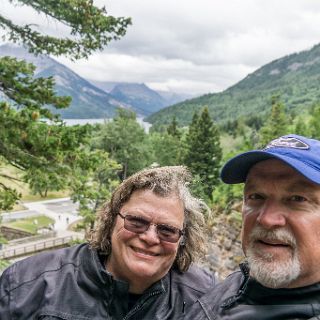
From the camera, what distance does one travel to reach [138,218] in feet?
7.94

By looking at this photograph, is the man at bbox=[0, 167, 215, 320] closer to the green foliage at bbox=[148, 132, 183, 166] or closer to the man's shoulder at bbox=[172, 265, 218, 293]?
the man's shoulder at bbox=[172, 265, 218, 293]

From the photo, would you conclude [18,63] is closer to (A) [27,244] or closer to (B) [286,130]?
(A) [27,244]

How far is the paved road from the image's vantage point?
33.9 m

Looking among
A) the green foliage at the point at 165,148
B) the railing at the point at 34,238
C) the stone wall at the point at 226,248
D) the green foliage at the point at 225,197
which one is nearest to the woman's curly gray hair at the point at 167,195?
the stone wall at the point at 226,248

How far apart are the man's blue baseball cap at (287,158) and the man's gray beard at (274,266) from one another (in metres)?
0.30

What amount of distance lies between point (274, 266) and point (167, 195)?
844 mm

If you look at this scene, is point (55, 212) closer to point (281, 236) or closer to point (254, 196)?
point (254, 196)

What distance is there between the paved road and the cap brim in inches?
1212

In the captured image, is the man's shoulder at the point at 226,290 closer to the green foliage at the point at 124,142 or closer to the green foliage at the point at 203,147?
the green foliage at the point at 203,147

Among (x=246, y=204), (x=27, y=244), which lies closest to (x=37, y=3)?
(x=246, y=204)

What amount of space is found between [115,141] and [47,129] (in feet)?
72.7

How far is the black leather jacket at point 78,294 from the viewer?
2277 millimetres

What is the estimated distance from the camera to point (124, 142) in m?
29.2

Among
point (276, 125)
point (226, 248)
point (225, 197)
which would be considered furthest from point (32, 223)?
point (276, 125)
